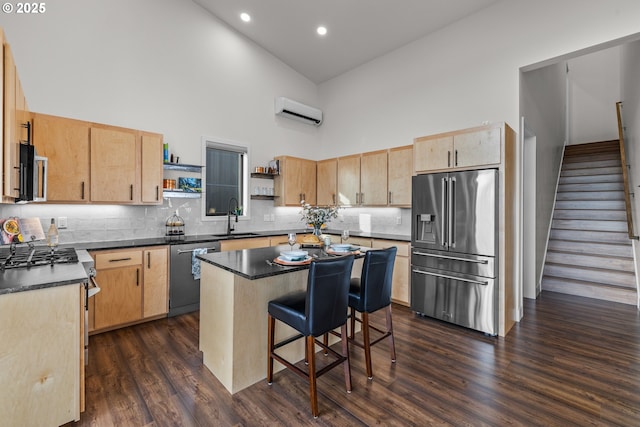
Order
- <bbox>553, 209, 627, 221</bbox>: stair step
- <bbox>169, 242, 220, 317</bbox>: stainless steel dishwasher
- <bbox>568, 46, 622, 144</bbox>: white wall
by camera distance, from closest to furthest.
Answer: <bbox>169, 242, 220, 317</bbox>: stainless steel dishwasher → <bbox>553, 209, 627, 221</bbox>: stair step → <bbox>568, 46, 622, 144</bbox>: white wall

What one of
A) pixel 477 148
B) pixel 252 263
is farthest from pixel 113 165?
pixel 477 148

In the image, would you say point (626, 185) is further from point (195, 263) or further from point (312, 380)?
point (195, 263)

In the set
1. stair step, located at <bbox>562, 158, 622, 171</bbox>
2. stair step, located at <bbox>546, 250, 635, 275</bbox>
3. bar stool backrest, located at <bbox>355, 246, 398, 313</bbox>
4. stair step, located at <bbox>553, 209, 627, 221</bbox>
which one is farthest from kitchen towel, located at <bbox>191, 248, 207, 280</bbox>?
stair step, located at <bbox>562, 158, 622, 171</bbox>

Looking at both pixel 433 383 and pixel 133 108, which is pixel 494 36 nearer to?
pixel 433 383

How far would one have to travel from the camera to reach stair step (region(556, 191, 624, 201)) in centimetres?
547

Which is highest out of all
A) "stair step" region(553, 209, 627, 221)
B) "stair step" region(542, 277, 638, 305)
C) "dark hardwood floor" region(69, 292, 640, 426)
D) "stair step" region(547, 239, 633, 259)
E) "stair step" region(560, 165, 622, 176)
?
"stair step" region(560, 165, 622, 176)

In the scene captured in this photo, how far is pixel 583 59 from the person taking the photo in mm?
7566

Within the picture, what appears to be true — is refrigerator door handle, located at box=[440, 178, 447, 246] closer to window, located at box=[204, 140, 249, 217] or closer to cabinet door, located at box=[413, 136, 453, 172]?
cabinet door, located at box=[413, 136, 453, 172]

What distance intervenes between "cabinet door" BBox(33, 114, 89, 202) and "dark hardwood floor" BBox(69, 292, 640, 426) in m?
1.61

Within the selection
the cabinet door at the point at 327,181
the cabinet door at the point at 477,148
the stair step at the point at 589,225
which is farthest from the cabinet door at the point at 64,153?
the stair step at the point at 589,225

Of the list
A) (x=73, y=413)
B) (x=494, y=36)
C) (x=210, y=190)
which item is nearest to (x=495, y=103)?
(x=494, y=36)

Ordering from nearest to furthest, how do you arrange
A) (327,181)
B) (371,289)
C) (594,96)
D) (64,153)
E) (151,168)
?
(371,289), (64,153), (151,168), (327,181), (594,96)

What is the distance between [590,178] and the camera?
6.12 meters

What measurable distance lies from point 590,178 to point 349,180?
5123 millimetres
